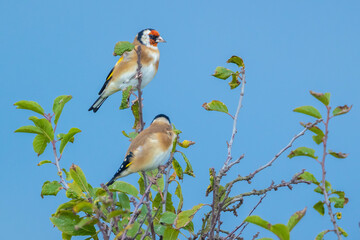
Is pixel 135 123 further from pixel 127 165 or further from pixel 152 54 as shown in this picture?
pixel 152 54

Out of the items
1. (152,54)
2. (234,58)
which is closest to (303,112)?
(234,58)

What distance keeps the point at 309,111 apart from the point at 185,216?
3.43ft

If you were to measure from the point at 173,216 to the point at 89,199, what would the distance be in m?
0.56

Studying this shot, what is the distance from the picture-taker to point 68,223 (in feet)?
10.6

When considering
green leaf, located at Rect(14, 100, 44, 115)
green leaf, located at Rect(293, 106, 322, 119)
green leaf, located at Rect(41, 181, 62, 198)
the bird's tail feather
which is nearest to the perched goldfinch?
green leaf, located at Rect(41, 181, 62, 198)

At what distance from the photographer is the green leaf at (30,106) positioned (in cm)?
356

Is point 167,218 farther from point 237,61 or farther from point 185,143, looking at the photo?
point 237,61

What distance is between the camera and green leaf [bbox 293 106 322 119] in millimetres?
3040

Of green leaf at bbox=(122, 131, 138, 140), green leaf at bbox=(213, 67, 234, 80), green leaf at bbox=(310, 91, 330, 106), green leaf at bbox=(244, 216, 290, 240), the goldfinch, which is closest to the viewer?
green leaf at bbox=(244, 216, 290, 240)

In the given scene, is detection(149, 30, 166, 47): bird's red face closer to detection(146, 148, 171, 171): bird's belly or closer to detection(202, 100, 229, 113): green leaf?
detection(146, 148, 171, 171): bird's belly

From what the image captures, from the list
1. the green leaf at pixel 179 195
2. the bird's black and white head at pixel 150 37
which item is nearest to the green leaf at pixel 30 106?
the green leaf at pixel 179 195

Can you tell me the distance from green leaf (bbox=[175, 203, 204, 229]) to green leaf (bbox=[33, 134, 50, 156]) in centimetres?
120

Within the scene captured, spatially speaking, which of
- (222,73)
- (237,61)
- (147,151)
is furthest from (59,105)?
(237,61)

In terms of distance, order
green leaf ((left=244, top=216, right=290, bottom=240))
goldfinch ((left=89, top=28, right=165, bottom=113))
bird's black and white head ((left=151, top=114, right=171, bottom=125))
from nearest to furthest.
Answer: green leaf ((left=244, top=216, right=290, bottom=240)), bird's black and white head ((left=151, top=114, right=171, bottom=125)), goldfinch ((left=89, top=28, right=165, bottom=113))
